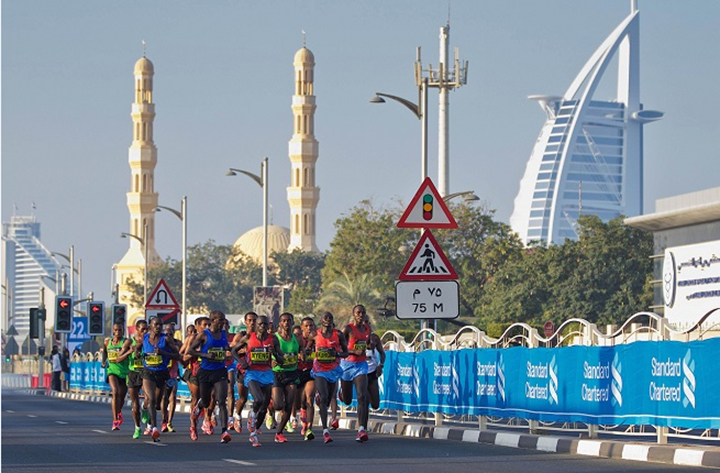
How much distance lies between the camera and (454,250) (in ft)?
273

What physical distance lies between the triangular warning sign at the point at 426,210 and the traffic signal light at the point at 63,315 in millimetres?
25908

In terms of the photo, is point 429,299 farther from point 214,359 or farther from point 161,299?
point 161,299

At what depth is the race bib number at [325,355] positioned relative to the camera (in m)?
20.3

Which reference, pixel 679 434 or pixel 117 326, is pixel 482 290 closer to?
pixel 117 326

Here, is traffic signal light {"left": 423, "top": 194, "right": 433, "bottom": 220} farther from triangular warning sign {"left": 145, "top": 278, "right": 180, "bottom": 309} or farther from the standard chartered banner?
triangular warning sign {"left": 145, "top": 278, "right": 180, "bottom": 309}

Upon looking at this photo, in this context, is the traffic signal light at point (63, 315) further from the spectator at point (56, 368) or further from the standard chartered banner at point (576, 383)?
the standard chartered banner at point (576, 383)

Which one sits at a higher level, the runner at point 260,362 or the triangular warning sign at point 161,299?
the triangular warning sign at point 161,299

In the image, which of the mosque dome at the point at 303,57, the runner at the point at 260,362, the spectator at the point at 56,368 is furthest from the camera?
the mosque dome at the point at 303,57

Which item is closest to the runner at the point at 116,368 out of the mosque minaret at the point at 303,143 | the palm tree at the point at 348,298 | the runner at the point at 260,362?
the runner at the point at 260,362

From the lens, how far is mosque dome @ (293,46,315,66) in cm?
12062

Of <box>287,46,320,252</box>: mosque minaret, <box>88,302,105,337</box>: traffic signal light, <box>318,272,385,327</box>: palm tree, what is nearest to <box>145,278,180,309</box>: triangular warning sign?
<box>88,302,105,337</box>: traffic signal light

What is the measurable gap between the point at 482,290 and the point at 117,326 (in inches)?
2411

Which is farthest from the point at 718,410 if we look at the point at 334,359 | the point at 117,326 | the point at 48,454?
the point at 117,326

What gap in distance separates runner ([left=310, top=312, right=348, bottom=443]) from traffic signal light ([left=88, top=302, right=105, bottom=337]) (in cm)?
2765
